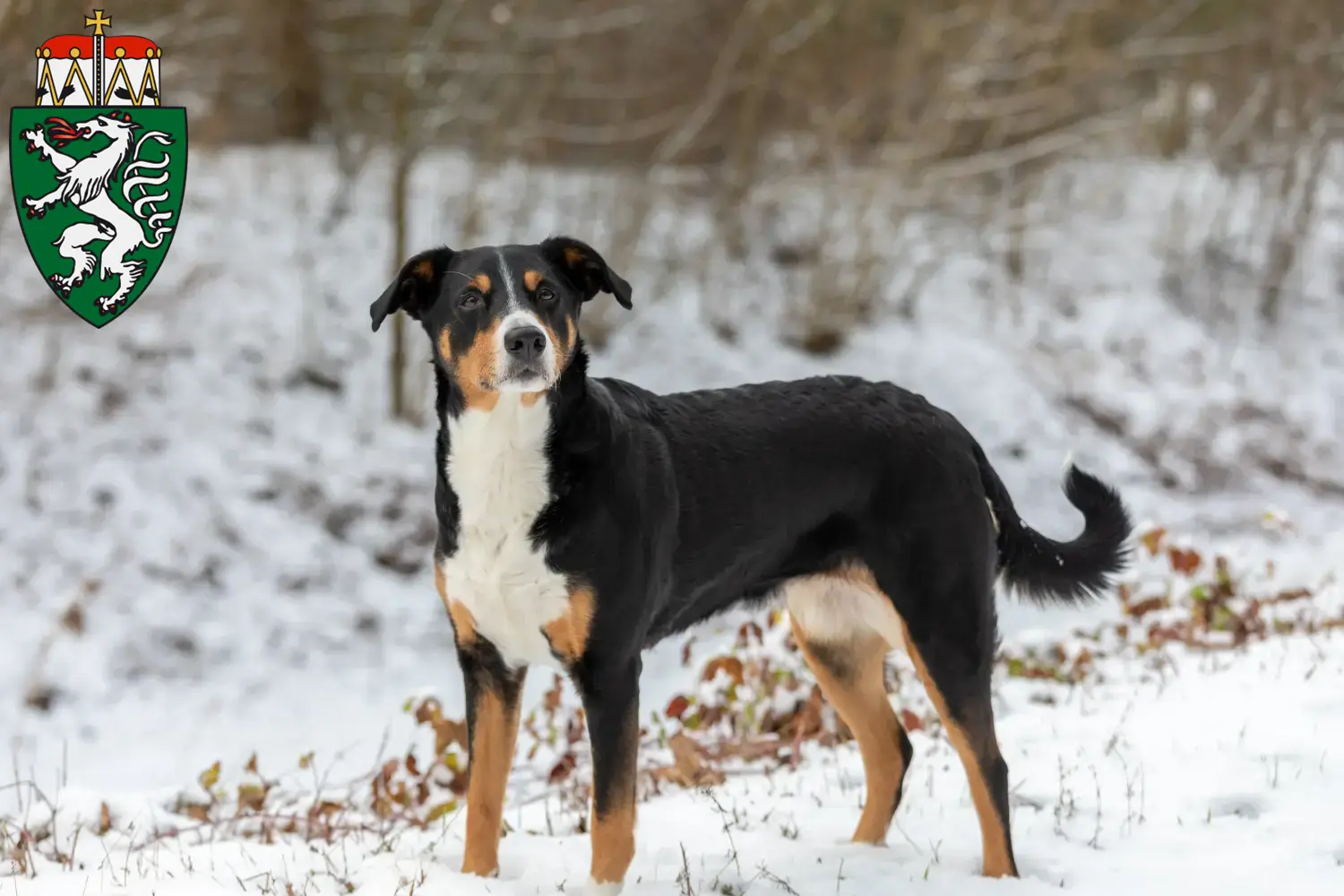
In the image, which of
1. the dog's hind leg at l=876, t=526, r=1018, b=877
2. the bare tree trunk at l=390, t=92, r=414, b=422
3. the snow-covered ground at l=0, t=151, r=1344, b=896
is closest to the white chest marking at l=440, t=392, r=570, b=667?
the snow-covered ground at l=0, t=151, r=1344, b=896

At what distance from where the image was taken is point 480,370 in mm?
3246

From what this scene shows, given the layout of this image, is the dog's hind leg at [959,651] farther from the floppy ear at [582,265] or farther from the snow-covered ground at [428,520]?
the floppy ear at [582,265]

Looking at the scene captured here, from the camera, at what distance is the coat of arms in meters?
4.01

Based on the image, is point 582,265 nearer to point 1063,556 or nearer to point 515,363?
point 515,363

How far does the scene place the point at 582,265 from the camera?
356 centimetres

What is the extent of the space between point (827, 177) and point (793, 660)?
19.9 ft

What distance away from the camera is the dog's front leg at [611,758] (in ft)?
11.0

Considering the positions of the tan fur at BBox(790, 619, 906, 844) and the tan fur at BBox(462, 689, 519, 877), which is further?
the tan fur at BBox(790, 619, 906, 844)

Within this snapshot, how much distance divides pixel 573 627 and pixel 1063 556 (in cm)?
172

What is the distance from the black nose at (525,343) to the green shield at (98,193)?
5.49 ft

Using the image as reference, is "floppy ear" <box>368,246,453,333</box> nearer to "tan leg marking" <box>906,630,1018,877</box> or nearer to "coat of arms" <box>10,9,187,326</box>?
"coat of arms" <box>10,9,187,326</box>

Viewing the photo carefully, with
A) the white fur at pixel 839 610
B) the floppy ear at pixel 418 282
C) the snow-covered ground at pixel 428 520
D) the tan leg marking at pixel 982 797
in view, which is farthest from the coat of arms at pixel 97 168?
the tan leg marking at pixel 982 797

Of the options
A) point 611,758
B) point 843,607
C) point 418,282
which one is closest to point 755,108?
point 843,607

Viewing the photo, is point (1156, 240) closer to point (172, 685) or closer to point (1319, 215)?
point (1319, 215)
